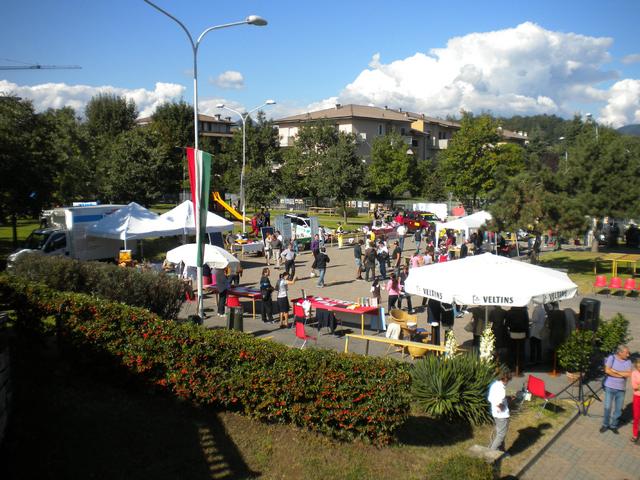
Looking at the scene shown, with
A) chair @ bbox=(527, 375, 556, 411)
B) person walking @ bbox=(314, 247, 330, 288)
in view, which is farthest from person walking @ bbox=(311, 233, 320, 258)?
chair @ bbox=(527, 375, 556, 411)

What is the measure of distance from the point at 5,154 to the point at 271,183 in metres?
19.7

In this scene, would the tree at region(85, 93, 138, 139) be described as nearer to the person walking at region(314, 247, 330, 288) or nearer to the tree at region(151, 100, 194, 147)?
the tree at region(151, 100, 194, 147)

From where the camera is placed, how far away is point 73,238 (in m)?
23.3

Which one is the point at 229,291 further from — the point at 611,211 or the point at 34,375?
the point at 611,211

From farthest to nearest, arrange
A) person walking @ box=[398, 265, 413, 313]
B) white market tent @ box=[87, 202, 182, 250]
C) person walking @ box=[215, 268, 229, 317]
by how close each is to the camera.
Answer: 1. white market tent @ box=[87, 202, 182, 250]
2. person walking @ box=[398, 265, 413, 313]
3. person walking @ box=[215, 268, 229, 317]

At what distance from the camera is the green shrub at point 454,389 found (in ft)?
28.4

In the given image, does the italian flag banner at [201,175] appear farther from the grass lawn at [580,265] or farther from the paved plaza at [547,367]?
the grass lawn at [580,265]

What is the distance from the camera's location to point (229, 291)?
625 inches

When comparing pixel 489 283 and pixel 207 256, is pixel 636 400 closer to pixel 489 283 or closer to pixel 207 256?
pixel 489 283

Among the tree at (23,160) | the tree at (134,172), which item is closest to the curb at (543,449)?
the tree at (23,160)

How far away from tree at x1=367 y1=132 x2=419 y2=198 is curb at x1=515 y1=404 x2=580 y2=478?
48647mm

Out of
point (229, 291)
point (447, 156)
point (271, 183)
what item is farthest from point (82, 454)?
point (447, 156)

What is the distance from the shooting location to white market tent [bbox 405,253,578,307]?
1020 cm

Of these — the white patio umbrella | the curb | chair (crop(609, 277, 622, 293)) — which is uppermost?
the white patio umbrella
